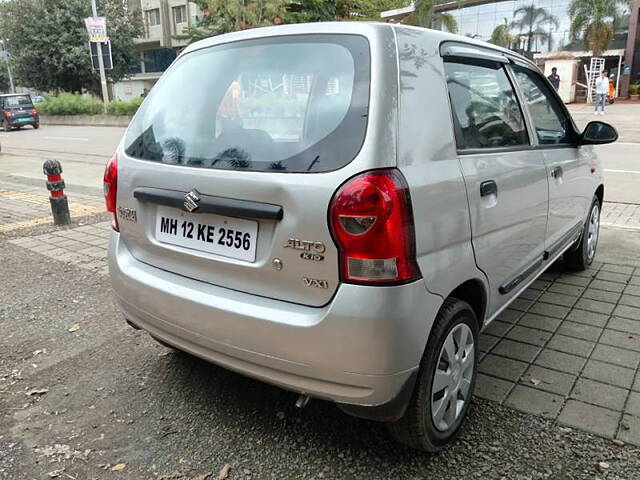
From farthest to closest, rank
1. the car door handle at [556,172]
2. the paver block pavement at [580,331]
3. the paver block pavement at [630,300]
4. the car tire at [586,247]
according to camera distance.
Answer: the car tire at [586,247], the paver block pavement at [630,300], the paver block pavement at [580,331], the car door handle at [556,172]

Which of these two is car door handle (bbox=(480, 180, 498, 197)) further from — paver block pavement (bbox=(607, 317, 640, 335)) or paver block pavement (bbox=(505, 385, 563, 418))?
paver block pavement (bbox=(607, 317, 640, 335))

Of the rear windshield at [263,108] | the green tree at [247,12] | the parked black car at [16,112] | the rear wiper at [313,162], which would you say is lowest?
the parked black car at [16,112]

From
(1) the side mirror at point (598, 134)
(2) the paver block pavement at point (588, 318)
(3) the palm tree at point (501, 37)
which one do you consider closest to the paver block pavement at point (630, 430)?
(2) the paver block pavement at point (588, 318)

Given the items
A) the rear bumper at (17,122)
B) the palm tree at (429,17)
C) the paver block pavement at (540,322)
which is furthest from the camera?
the palm tree at (429,17)

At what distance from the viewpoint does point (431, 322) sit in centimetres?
221

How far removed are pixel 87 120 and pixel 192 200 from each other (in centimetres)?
3364

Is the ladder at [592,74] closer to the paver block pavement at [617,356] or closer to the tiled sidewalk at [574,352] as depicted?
the tiled sidewalk at [574,352]

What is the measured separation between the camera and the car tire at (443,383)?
2289 millimetres

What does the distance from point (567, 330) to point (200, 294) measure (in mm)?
2545

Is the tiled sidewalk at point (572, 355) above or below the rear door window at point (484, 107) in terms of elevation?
below

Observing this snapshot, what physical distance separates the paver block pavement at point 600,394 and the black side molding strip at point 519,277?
24.7 inches

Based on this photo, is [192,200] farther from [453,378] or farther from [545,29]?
[545,29]

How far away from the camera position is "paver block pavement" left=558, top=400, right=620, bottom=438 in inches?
105

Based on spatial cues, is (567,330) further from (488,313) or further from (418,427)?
(418,427)
